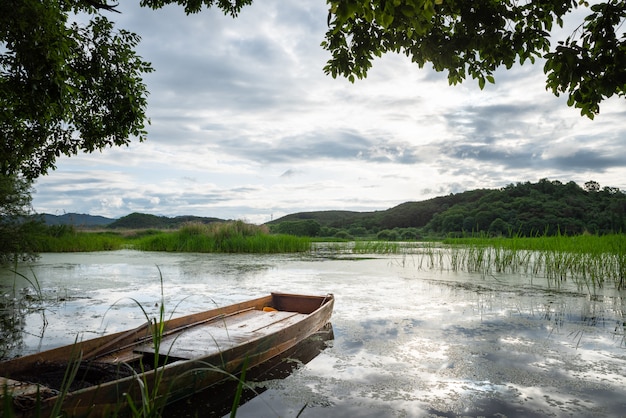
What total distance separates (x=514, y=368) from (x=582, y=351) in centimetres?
90

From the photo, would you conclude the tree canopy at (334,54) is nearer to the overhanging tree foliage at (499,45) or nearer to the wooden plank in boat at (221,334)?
the overhanging tree foliage at (499,45)

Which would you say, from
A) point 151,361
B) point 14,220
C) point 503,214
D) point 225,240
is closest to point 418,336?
point 151,361

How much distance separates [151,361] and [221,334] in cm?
68

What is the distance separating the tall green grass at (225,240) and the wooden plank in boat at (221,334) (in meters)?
9.60

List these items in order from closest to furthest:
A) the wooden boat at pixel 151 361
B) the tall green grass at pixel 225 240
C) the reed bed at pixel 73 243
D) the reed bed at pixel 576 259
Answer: the wooden boat at pixel 151 361, the reed bed at pixel 576 259, the reed bed at pixel 73 243, the tall green grass at pixel 225 240

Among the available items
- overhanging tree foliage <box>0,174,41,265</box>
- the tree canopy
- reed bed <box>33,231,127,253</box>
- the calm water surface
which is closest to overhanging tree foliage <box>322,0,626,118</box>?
the tree canopy

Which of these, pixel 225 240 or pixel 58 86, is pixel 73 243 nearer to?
pixel 225 240

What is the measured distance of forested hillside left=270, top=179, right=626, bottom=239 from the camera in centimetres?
1952

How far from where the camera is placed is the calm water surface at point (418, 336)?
9.02 feet

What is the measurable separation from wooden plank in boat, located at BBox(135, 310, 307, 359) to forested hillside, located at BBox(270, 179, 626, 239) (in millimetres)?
10887

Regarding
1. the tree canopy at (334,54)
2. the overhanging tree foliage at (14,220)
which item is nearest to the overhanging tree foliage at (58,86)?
the tree canopy at (334,54)

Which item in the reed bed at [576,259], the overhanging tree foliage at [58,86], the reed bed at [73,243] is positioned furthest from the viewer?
the reed bed at [73,243]

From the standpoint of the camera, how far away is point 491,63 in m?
4.21

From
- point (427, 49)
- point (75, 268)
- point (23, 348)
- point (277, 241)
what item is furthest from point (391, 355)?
point (277, 241)
